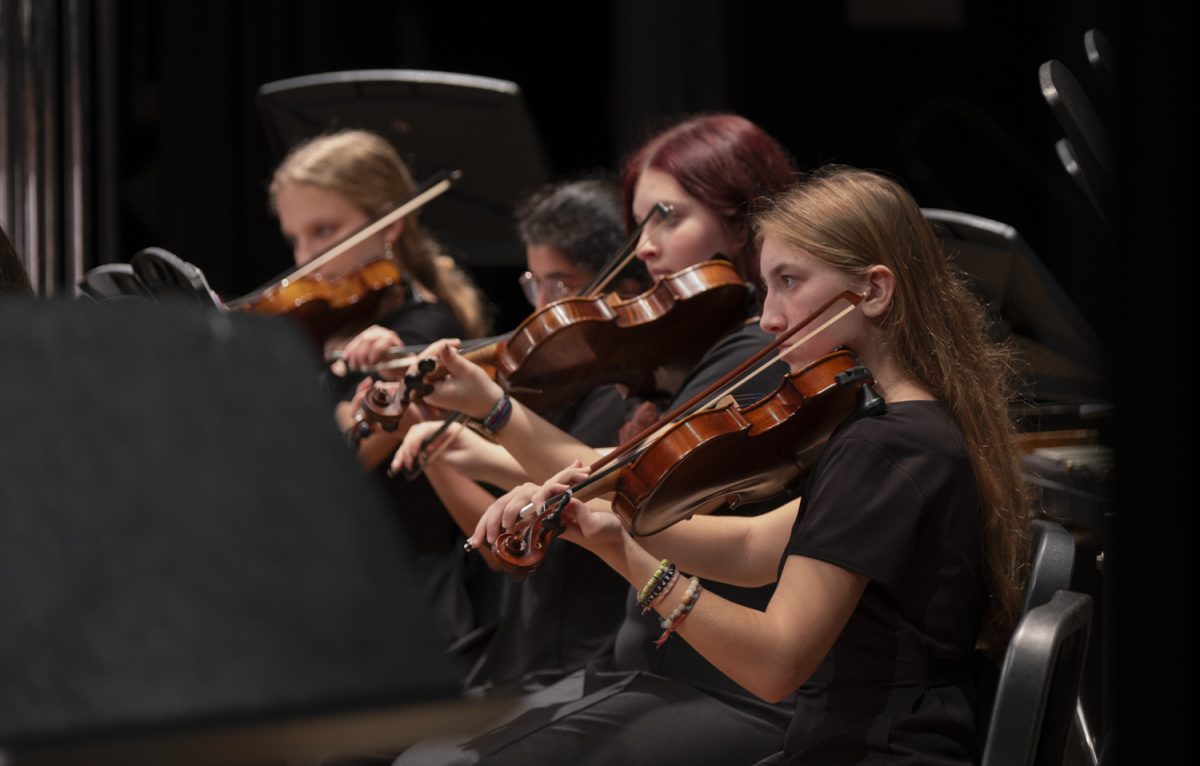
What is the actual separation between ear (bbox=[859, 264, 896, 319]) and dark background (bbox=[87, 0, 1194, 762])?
22 cm

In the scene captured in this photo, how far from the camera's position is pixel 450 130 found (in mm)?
2588

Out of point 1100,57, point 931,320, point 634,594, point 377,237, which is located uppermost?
point 1100,57

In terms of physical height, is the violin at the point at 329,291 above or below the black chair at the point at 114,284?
below

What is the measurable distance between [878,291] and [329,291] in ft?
4.11

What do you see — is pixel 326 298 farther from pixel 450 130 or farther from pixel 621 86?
pixel 621 86

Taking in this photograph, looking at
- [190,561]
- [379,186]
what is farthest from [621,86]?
[190,561]

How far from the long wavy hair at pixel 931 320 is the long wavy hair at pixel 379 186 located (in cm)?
117

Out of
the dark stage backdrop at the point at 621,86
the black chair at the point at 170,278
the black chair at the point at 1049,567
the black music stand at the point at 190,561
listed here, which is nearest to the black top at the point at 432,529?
the black chair at the point at 170,278

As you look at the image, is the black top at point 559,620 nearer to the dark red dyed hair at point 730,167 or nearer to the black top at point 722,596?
the black top at point 722,596

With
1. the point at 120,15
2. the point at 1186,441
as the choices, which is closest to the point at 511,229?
the point at 120,15

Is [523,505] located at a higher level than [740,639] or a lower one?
higher

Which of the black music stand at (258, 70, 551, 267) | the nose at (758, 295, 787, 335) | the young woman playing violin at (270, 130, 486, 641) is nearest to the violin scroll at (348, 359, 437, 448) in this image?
the young woman playing violin at (270, 130, 486, 641)

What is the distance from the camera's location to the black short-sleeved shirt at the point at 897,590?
4.13 ft

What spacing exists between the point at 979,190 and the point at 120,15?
2.19 metres
